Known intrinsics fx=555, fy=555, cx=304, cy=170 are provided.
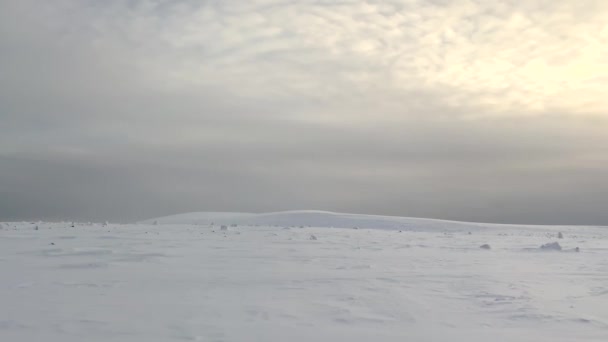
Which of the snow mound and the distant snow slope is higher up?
the distant snow slope

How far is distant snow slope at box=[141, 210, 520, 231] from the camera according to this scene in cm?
3023

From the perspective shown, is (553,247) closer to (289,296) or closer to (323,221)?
(289,296)

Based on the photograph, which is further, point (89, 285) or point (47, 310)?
point (89, 285)

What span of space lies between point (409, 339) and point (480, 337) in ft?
2.01

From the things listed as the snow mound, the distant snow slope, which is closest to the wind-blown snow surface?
the snow mound

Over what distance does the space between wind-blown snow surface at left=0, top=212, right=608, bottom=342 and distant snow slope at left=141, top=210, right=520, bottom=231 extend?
19106 millimetres

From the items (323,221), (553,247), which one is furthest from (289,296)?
(323,221)

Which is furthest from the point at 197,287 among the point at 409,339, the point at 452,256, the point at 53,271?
the point at 452,256

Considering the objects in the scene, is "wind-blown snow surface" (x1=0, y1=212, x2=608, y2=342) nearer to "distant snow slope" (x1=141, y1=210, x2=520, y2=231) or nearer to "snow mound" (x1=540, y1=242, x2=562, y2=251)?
"snow mound" (x1=540, y1=242, x2=562, y2=251)

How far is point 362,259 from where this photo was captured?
10070 millimetres

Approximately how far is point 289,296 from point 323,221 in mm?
26626

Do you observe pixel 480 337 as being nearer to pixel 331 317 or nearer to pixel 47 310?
pixel 331 317

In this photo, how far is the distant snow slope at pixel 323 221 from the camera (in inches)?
1190

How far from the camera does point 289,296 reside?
6.20 metres
